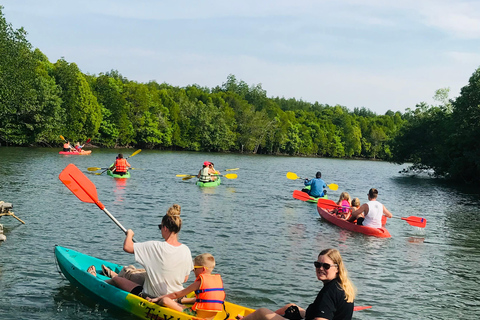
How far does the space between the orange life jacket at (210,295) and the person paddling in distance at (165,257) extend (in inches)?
21.6

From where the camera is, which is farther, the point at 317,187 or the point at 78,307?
the point at 317,187

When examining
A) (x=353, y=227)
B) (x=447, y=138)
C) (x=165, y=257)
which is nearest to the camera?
(x=165, y=257)

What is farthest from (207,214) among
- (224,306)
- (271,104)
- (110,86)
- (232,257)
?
(271,104)

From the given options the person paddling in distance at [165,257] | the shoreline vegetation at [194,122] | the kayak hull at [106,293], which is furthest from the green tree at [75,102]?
the person paddling in distance at [165,257]

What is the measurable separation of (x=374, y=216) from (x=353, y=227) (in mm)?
860

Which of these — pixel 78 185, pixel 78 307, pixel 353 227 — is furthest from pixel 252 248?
pixel 78 307

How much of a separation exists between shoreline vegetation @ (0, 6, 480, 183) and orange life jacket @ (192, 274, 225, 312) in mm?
37499

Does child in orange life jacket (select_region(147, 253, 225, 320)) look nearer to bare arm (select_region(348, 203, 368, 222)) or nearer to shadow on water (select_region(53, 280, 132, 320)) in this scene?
shadow on water (select_region(53, 280, 132, 320))

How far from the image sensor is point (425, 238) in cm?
1670

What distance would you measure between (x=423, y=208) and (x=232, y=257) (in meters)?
16.1

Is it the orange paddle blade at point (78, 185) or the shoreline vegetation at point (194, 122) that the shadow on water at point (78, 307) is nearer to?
the orange paddle blade at point (78, 185)

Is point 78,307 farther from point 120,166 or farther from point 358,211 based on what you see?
point 120,166

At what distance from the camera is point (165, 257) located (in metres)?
7.23

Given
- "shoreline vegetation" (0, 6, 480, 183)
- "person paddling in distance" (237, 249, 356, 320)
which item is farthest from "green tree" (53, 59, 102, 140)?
"person paddling in distance" (237, 249, 356, 320)
